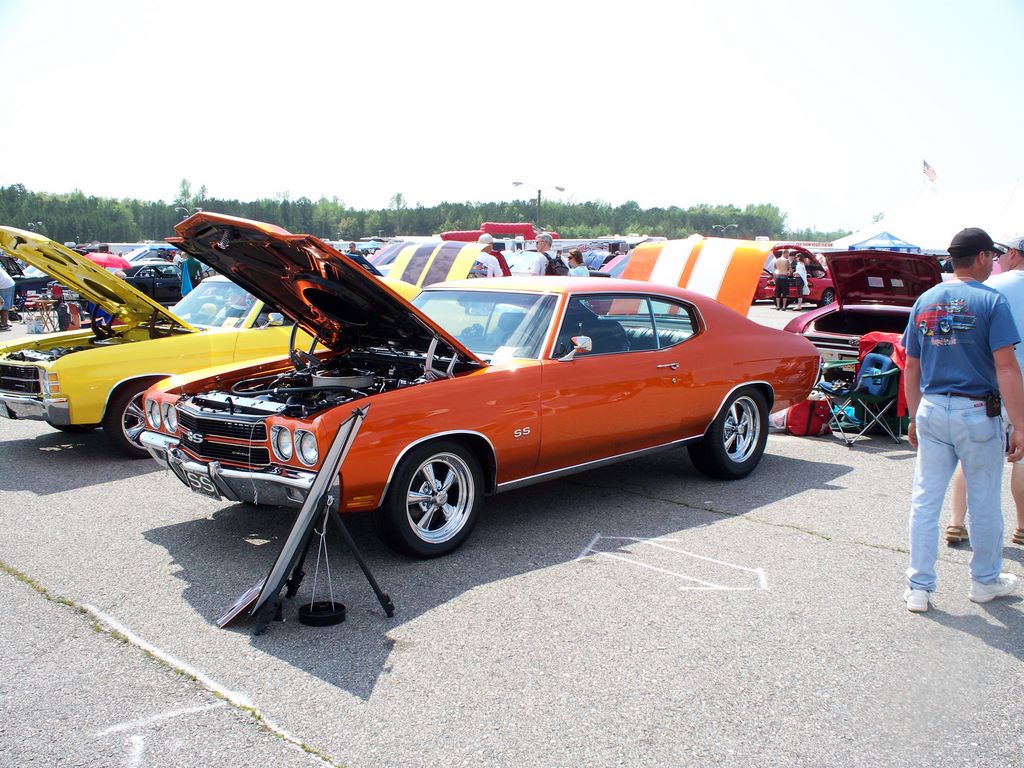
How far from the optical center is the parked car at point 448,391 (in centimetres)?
472

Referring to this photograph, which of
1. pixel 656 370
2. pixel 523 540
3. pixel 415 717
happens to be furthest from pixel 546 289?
pixel 415 717

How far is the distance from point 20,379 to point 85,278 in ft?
3.43

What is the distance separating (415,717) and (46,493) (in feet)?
14.5

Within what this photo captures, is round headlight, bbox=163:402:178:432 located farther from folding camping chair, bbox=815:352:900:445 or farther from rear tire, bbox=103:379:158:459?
folding camping chair, bbox=815:352:900:445

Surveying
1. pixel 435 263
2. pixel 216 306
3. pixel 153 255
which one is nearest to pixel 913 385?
pixel 216 306

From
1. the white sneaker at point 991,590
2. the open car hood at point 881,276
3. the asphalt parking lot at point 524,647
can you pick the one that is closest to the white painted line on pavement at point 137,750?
the asphalt parking lot at point 524,647

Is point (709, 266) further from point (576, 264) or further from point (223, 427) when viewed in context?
point (223, 427)

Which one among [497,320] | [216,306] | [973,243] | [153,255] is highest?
[973,243]

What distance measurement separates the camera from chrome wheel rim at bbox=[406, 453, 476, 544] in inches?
193

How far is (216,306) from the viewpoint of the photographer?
889cm

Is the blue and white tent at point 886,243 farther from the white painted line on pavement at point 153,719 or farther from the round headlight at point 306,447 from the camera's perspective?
the white painted line on pavement at point 153,719

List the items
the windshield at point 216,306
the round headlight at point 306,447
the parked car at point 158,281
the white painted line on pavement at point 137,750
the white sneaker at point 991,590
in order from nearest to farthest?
the white painted line on pavement at point 137,750
the white sneaker at point 991,590
the round headlight at point 306,447
the windshield at point 216,306
the parked car at point 158,281

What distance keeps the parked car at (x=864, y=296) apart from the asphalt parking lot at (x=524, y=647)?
3478 mm

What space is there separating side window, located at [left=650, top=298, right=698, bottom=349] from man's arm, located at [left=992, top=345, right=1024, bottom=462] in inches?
98.0
